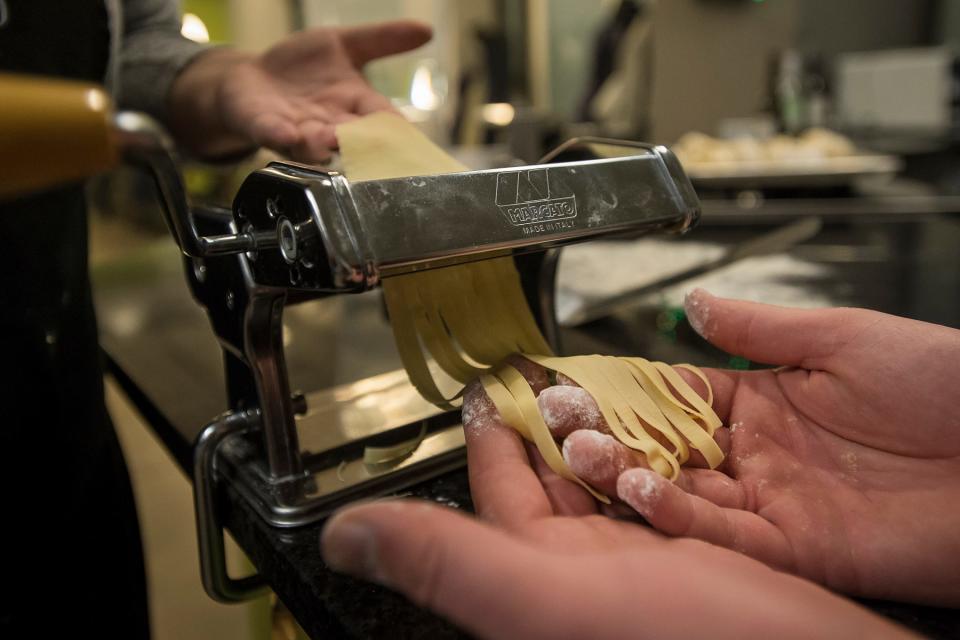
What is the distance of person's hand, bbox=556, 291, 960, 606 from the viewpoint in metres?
0.43

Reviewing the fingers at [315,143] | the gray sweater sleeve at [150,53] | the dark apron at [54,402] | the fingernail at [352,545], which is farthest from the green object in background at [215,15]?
the fingernail at [352,545]

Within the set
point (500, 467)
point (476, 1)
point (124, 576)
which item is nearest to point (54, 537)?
point (124, 576)

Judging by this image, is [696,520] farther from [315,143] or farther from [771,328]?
[315,143]

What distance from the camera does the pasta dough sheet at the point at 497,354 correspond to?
1.72ft

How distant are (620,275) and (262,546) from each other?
956 millimetres

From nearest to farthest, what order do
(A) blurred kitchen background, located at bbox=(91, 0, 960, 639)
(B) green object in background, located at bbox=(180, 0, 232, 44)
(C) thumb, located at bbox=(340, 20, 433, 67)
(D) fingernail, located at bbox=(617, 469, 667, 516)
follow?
(D) fingernail, located at bbox=(617, 469, 667, 516), (C) thumb, located at bbox=(340, 20, 433, 67), (A) blurred kitchen background, located at bbox=(91, 0, 960, 639), (B) green object in background, located at bbox=(180, 0, 232, 44)

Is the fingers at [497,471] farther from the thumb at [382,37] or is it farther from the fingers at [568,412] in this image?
the thumb at [382,37]

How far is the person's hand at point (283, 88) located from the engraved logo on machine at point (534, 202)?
33cm

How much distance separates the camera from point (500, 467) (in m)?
0.48

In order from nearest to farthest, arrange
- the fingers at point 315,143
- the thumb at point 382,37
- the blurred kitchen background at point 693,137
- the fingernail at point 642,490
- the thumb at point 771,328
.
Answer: the fingernail at point 642,490 < the thumb at point 771,328 < the fingers at point 315,143 < the thumb at point 382,37 < the blurred kitchen background at point 693,137

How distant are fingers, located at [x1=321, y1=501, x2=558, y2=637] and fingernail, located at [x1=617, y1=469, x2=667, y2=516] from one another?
4.7 inches

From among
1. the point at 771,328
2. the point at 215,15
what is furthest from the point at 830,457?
the point at 215,15

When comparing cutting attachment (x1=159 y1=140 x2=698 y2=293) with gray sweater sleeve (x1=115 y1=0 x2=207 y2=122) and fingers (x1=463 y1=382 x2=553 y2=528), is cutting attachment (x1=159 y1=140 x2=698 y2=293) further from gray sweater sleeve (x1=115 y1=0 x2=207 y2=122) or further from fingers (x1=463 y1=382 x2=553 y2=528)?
gray sweater sleeve (x1=115 y1=0 x2=207 y2=122)

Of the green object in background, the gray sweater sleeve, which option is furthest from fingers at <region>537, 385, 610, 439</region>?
the green object in background
